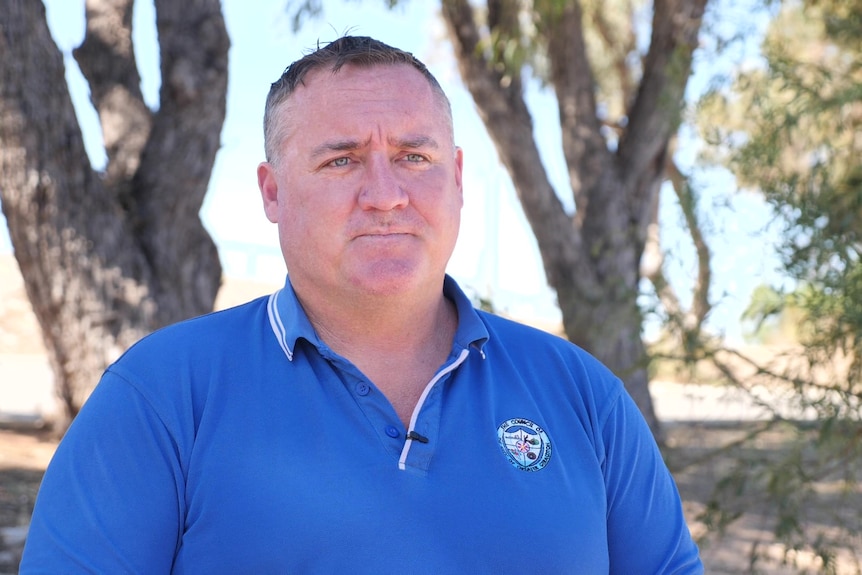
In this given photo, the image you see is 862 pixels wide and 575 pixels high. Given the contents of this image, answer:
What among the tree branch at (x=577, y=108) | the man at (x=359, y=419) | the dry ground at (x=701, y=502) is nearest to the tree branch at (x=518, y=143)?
the tree branch at (x=577, y=108)

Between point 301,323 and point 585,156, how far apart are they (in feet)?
21.4

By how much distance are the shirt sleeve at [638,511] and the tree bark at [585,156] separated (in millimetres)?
5088

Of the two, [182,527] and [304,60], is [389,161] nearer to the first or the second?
[304,60]

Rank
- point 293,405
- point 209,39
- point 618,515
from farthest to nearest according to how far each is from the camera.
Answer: point 209,39
point 618,515
point 293,405

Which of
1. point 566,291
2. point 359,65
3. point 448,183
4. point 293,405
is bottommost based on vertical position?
point 566,291

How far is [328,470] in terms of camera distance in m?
1.97

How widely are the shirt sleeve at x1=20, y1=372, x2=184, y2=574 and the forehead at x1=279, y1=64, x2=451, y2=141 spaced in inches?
27.8

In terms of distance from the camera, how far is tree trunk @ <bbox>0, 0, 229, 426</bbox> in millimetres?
4832

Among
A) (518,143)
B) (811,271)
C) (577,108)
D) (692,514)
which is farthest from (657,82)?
(811,271)

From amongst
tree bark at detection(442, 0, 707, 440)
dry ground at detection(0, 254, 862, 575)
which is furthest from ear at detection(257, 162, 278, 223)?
tree bark at detection(442, 0, 707, 440)

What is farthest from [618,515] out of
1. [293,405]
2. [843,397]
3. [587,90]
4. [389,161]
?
[587,90]

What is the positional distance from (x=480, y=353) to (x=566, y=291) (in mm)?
5849

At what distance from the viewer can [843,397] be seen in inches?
175

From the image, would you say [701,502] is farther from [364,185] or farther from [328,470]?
[328,470]
